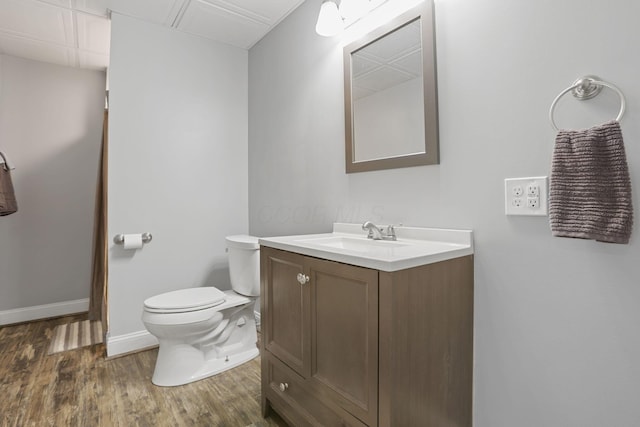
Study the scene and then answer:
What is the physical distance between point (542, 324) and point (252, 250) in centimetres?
160

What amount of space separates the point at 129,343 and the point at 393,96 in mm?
2304

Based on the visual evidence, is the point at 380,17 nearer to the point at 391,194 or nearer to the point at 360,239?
the point at 391,194

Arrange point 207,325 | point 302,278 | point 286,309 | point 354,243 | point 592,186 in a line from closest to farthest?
1. point 592,186
2. point 302,278
3. point 286,309
4. point 354,243
5. point 207,325

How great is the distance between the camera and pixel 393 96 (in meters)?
1.56

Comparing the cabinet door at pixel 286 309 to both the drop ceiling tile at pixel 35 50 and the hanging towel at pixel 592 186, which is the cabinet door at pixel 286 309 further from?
the drop ceiling tile at pixel 35 50

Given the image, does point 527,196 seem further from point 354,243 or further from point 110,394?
point 110,394

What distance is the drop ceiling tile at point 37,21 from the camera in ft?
7.01

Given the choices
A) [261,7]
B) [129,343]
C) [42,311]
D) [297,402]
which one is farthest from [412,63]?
[42,311]

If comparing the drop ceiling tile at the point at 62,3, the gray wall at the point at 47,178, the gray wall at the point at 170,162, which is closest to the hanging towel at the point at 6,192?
the gray wall at the point at 47,178

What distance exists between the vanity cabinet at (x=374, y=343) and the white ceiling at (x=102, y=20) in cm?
176

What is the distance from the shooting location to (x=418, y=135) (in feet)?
4.74

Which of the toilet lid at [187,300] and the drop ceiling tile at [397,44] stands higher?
the drop ceiling tile at [397,44]

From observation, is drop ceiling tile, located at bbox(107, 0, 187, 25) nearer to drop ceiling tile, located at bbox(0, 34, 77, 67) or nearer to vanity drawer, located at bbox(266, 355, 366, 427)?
drop ceiling tile, located at bbox(0, 34, 77, 67)

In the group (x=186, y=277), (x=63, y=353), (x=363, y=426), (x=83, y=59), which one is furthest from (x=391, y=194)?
(x=83, y=59)
